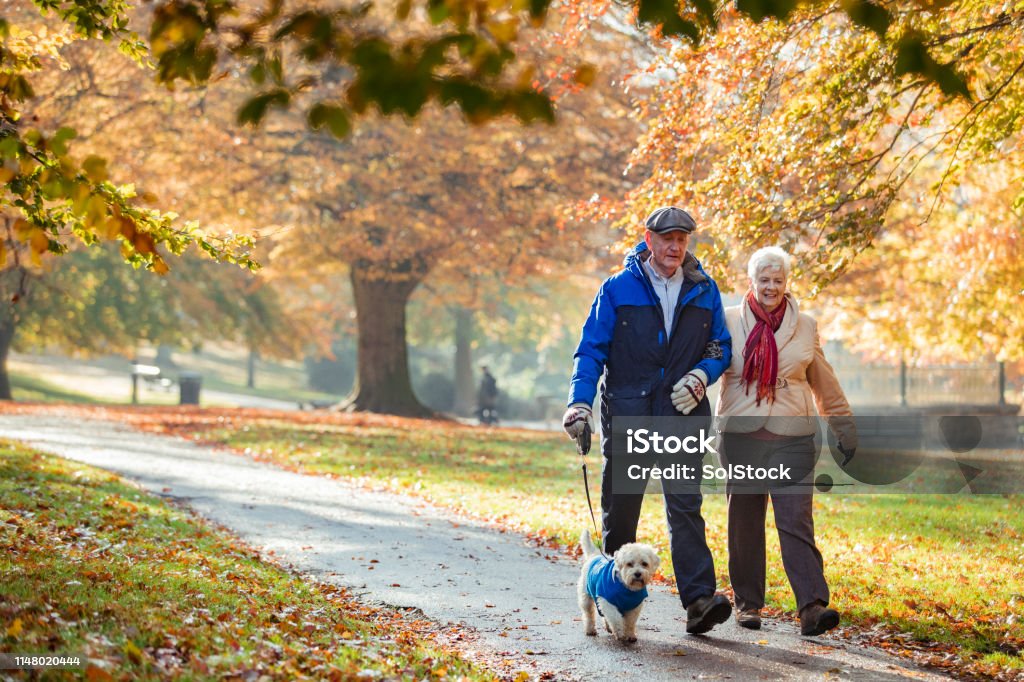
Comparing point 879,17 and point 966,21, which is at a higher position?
point 966,21

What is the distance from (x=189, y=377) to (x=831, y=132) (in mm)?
31187

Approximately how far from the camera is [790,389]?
6242 mm

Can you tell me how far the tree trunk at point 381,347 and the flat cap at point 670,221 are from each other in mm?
22133

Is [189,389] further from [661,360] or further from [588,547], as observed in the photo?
[661,360]

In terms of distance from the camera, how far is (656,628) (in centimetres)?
641

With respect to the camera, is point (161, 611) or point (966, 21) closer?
point (161, 611)

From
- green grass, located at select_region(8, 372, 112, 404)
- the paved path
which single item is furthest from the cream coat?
green grass, located at select_region(8, 372, 112, 404)

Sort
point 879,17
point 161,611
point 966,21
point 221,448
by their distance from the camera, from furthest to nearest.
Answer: point 221,448, point 966,21, point 161,611, point 879,17

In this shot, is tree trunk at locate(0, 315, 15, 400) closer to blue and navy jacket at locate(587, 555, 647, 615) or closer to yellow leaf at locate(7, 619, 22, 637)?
yellow leaf at locate(7, 619, 22, 637)

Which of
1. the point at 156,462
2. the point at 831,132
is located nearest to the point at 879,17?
the point at 831,132

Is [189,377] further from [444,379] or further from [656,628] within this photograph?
[656,628]

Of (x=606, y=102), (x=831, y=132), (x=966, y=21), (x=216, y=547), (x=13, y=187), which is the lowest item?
(x=216, y=547)

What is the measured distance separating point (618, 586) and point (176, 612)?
2.24m

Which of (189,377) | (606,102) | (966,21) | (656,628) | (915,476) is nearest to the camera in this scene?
(656,628)
